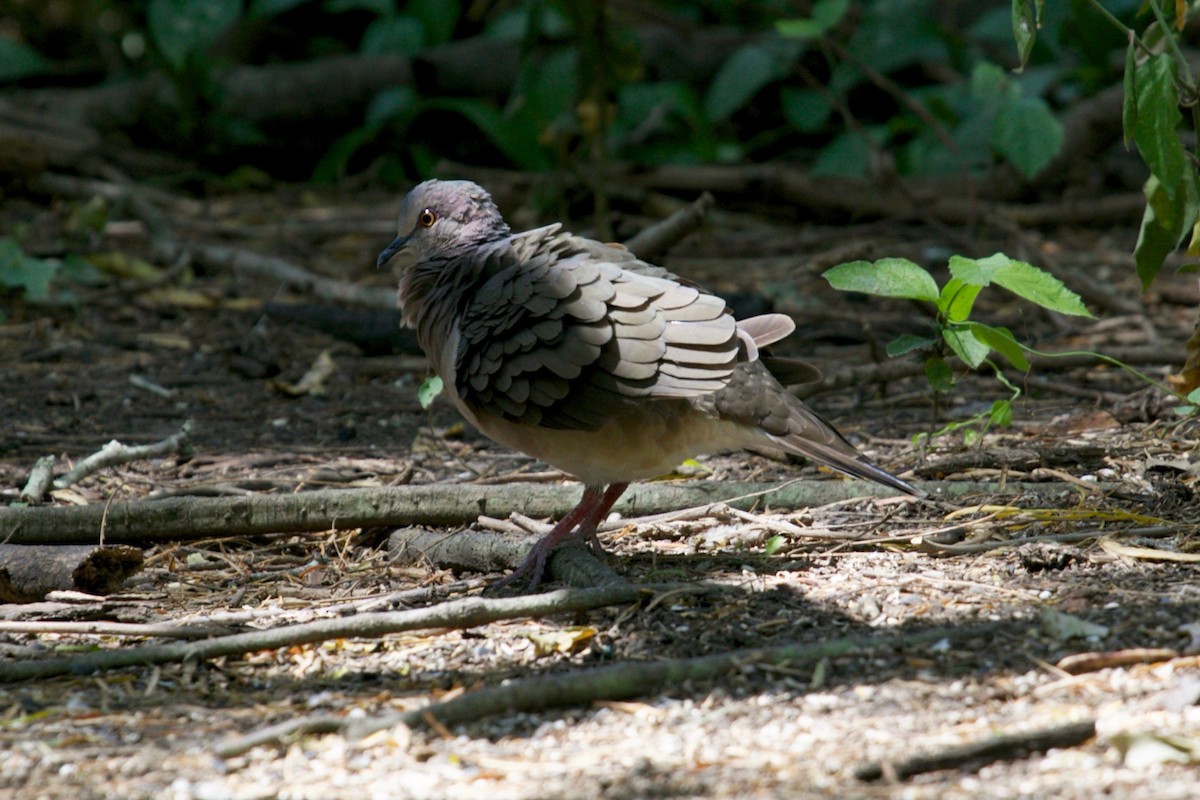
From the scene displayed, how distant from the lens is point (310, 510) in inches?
162

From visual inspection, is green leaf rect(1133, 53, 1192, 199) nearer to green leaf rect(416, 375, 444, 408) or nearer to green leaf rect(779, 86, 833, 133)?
green leaf rect(416, 375, 444, 408)

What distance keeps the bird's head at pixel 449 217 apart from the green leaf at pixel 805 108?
5487mm

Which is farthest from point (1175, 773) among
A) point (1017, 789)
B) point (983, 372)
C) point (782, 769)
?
point (983, 372)

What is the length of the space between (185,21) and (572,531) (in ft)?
22.7

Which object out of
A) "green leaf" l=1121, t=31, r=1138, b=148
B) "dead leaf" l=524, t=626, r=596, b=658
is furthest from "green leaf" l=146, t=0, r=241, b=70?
"dead leaf" l=524, t=626, r=596, b=658

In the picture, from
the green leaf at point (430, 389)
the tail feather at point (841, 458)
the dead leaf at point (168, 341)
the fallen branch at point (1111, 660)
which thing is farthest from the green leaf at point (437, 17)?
the fallen branch at point (1111, 660)

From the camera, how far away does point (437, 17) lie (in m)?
10.5

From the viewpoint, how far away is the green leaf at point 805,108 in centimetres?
960

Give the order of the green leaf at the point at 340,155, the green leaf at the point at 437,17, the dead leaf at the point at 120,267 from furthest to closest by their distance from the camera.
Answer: the green leaf at the point at 437,17, the green leaf at the point at 340,155, the dead leaf at the point at 120,267

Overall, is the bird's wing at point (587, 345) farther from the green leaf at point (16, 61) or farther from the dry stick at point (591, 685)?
the green leaf at point (16, 61)

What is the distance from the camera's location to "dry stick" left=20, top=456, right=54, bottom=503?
425cm

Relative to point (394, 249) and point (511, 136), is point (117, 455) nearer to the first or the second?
point (394, 249)

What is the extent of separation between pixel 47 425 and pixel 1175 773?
4633mm

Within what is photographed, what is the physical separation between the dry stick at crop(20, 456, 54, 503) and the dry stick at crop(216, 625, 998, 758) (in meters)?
1.93
